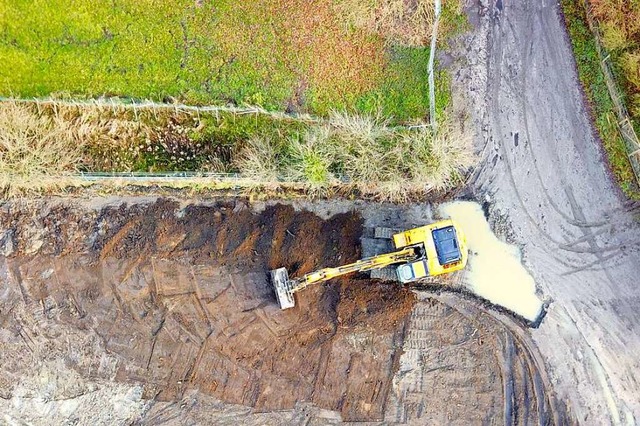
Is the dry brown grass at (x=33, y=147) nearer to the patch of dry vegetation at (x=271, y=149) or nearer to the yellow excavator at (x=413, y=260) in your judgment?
the patch of dry vegetation at (x=271, y=149)

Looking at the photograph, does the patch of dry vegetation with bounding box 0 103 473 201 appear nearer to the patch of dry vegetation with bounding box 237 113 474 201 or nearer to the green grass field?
the patch of dry vegetation with bounding box 237 113 474 201

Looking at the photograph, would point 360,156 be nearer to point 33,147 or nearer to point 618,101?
point 618,101

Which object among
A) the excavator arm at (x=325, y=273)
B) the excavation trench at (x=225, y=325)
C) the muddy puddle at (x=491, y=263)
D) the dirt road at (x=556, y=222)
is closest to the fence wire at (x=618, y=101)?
the dirt road at (x=556, y=222)

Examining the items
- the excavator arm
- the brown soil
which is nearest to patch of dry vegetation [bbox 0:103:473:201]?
the brown soil

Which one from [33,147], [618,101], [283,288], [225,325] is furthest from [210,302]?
[618,101]

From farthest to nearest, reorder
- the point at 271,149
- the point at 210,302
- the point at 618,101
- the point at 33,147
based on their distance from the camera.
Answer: the point at 618,101 → the point at 210,302 → the point at 271,149 → the point at 33,147

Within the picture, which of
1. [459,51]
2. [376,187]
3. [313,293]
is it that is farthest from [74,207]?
[459,51]
